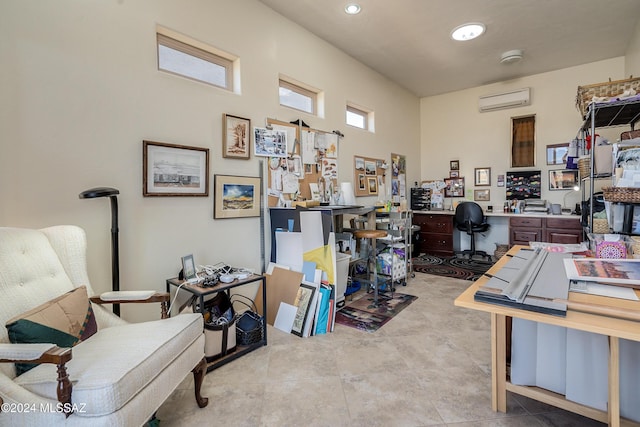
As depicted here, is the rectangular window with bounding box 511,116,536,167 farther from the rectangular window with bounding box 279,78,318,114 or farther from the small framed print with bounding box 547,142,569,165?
the rectangular window with bounding box 279,78,318,114

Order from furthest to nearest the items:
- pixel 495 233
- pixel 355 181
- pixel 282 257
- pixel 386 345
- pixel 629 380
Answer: pixel 495 233 < pixel 355 181 < pixel 282 257 < pixel 386 345 < pixel 629 380

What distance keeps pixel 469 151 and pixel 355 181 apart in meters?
2.62

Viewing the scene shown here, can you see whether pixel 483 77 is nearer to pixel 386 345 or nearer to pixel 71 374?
pixel 386 345

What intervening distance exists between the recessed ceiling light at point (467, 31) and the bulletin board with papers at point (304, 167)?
1.77 m

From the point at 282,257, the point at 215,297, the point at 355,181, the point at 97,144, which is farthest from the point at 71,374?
the point at 355,181

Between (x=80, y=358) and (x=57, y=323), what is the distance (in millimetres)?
224

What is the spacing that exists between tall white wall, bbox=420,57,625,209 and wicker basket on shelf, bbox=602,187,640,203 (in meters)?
3.15

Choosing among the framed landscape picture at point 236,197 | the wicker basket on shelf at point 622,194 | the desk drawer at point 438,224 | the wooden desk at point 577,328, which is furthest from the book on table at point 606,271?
the desk drawer at point 438,224

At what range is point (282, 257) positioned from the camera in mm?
2830

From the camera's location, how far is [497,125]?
5086 mm

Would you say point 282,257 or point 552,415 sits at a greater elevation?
point 282,257

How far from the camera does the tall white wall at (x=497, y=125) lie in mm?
4438

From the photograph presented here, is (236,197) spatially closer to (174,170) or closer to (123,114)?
(174,170)

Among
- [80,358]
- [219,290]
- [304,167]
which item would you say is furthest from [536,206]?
[80,358]
